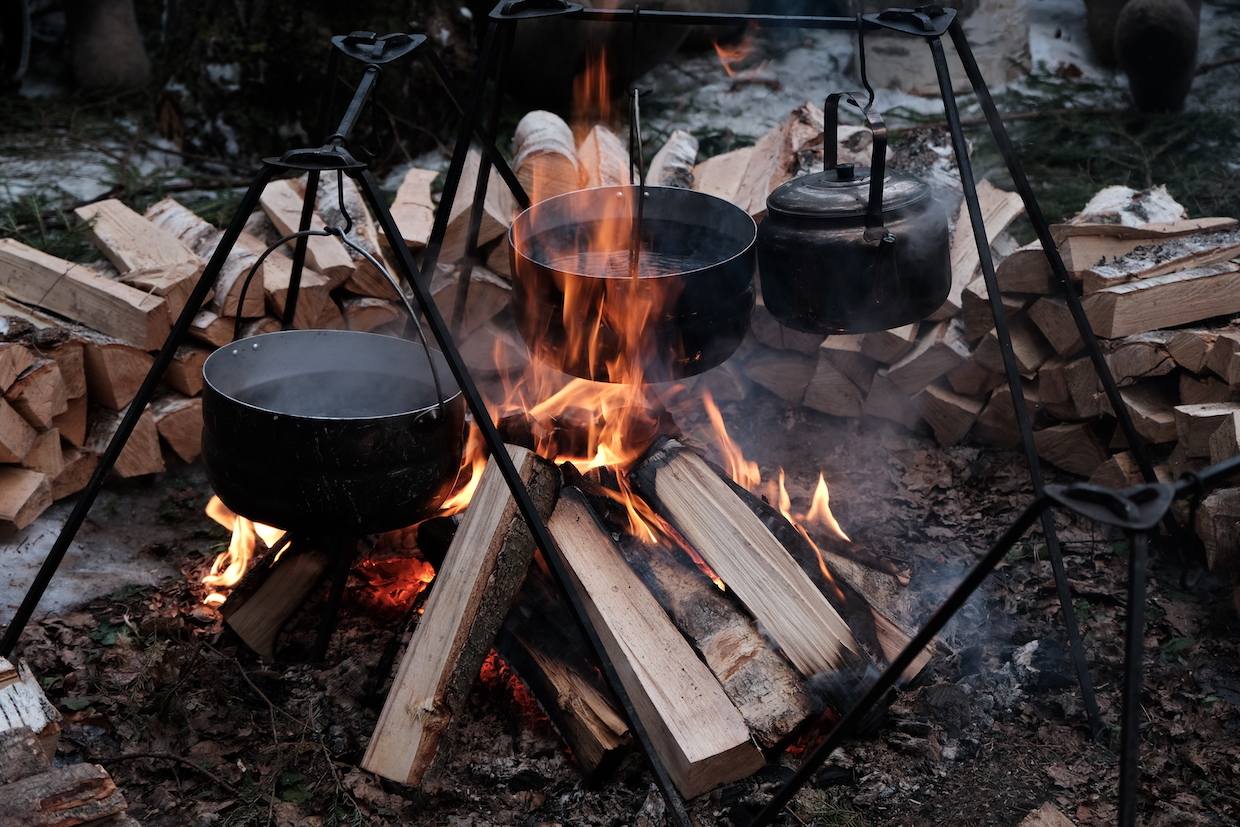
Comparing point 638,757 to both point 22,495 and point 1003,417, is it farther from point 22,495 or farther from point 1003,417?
point 22,495

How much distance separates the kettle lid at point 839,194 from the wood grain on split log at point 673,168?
5.16 ft

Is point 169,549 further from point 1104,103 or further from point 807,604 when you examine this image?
point 1104,103

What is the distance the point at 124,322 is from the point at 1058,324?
3.61 metres

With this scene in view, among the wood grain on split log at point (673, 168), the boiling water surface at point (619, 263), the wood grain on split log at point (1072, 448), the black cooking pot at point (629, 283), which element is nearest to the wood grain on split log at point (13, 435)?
the black cooking pot at point (629, 283)

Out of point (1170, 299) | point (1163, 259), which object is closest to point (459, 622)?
point (1170, 299)

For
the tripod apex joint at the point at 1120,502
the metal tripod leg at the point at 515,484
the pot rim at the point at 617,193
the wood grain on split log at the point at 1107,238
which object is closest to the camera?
the tripod apex joint at the point at 1120,502

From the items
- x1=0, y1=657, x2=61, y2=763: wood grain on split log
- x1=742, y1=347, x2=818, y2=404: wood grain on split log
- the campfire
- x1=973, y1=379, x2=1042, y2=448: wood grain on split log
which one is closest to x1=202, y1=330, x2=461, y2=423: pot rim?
the campfire

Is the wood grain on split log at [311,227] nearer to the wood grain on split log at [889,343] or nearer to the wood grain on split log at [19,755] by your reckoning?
the wood grain on split log at [19,755]

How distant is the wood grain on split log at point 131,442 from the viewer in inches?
143

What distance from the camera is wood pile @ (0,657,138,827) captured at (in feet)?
6.20

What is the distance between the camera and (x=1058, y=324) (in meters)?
3.52

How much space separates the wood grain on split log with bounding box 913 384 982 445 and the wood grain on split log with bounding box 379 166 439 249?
2.26m

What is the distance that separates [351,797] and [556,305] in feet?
4.96

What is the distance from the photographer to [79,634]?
3098mm
